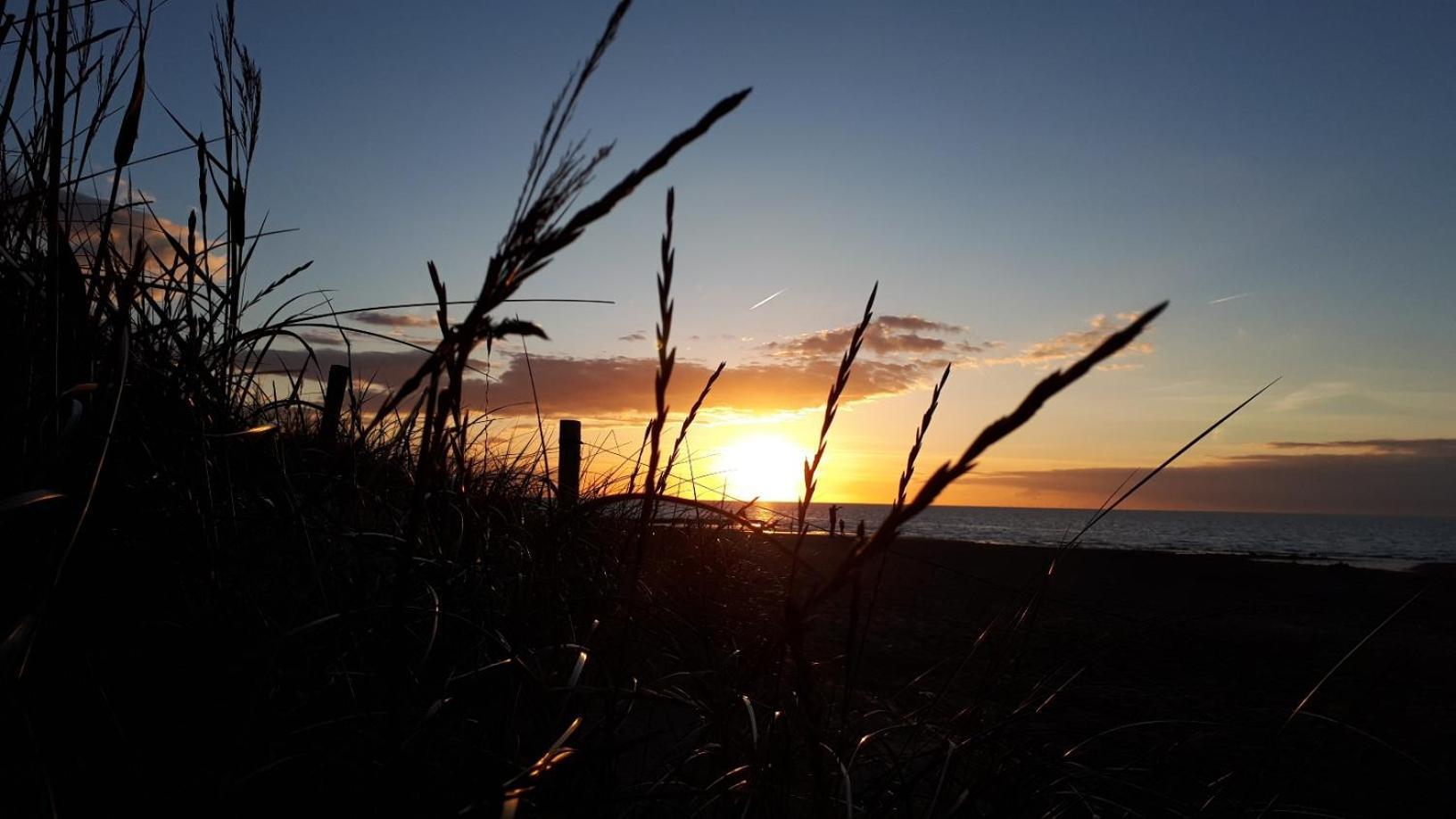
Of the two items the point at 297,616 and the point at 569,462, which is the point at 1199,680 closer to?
the point at 569,462

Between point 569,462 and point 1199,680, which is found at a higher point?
point 569,462

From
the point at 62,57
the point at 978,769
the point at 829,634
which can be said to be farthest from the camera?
the point at 829,634

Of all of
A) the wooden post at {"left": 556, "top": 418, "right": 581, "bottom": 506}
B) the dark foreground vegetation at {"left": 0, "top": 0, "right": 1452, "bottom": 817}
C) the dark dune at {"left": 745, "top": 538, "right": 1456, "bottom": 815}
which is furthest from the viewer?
the wooden post at {"left": 556, "top": 418, "right": 581, "bottom": 506}

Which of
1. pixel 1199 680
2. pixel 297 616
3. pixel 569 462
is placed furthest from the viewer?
pixel 1199 680

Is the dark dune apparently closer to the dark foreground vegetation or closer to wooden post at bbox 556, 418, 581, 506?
the dark foreground vegetation

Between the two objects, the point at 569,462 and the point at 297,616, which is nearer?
the point at 297,616

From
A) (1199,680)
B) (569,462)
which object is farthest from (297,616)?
(1199,680)

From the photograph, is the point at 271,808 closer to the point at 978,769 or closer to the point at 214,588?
the point at 214,588

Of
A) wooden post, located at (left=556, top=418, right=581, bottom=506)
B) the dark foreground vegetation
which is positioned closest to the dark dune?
the dark foreground vegetation

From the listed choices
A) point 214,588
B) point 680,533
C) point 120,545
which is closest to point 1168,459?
point 214,588

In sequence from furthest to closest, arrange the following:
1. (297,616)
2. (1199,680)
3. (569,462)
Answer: (1199,680), (569,462), (297,616)

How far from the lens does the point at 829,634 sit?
5758 mm

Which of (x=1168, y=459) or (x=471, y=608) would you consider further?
(x=471, y=608)

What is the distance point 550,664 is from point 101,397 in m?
0.93
